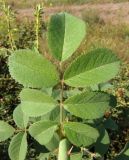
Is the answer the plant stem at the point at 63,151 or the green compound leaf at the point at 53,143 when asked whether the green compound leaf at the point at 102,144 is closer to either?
the green compound leaf at the point at 53,143

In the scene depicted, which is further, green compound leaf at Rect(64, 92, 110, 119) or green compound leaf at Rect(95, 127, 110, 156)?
green compound leaf at Rect(95, 127, 110, 156)

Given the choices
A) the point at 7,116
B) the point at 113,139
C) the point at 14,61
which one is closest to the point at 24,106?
the point at 14,61

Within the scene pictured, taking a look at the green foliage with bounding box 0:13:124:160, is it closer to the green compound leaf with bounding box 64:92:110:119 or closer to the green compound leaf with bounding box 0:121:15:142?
the green compound leaf with bounding box 64:92:110:119

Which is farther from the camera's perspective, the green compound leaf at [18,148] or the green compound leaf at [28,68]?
the green compound leaf at [18,148]

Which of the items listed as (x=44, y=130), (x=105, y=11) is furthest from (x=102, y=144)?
(x=105, y=11)

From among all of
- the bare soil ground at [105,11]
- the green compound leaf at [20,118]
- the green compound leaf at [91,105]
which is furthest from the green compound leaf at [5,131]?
the bare soil ground at [105,11]

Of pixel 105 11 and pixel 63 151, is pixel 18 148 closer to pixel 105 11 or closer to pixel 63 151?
pixel 63 151

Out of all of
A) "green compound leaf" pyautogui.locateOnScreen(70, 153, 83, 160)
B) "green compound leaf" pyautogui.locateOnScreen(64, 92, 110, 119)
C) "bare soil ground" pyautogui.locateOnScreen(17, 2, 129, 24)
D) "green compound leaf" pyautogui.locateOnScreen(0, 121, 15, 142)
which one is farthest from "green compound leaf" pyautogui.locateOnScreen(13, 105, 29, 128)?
"bare soil ground" pyautogui.locateOnScreen(17, 2, 129, 24)
